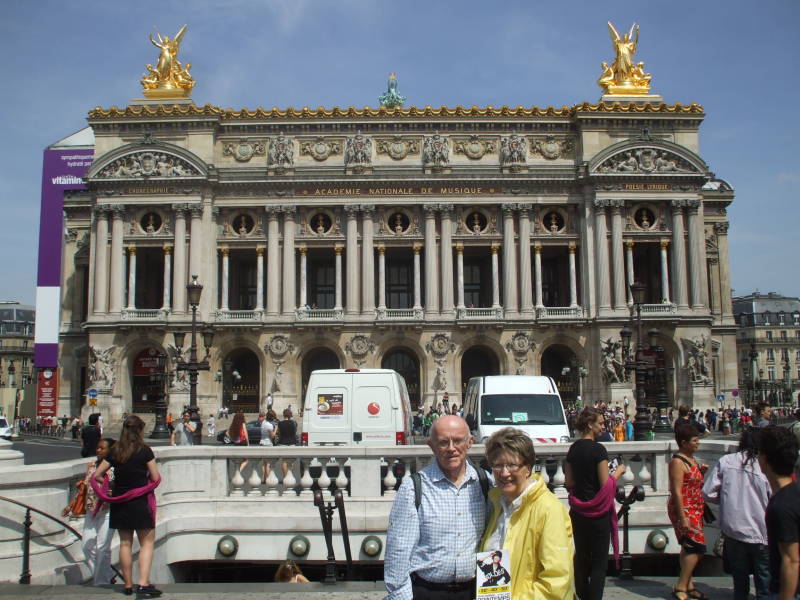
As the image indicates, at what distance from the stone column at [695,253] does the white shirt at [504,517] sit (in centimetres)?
4433

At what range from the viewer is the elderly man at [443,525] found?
18.7 ft

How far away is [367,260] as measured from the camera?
4703 cm

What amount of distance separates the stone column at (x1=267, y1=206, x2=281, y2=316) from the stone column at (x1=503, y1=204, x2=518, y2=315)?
13.1m

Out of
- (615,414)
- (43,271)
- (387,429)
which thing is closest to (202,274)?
(43,271)

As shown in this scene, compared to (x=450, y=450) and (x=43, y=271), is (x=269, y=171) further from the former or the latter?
(x=450, y=450)

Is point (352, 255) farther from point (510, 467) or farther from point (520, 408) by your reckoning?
point (510, 467)

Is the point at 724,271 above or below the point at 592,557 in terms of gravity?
above

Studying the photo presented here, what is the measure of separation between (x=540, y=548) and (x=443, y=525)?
0.71 meters

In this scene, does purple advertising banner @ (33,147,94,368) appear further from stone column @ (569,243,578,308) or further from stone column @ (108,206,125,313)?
stone column @ (569,243,578,308)

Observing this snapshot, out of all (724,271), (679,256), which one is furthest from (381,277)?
(724,271)

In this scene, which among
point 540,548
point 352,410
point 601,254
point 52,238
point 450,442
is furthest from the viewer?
point 52,238

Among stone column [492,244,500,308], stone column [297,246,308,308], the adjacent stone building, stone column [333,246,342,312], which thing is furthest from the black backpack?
the adjacent stone building

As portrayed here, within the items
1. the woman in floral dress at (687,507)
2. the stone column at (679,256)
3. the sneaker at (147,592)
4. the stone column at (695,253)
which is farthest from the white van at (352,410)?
the stone column at (695,253)

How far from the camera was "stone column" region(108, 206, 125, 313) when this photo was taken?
46594 millimetres
